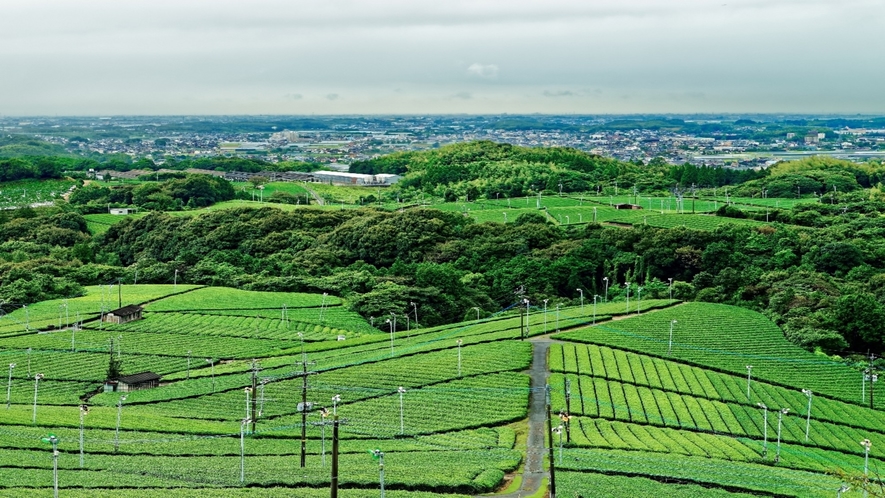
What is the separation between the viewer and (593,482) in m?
39.0

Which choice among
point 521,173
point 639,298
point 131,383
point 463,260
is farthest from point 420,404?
point 521,173

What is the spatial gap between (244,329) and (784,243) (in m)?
54.2

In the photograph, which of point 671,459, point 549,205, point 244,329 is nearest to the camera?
point 671,459

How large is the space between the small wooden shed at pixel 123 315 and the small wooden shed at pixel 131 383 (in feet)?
51.1

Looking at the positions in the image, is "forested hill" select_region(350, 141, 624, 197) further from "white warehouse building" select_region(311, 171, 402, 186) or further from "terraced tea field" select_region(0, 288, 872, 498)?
"terraced tea field" select_region(0, 288, 872, 498)

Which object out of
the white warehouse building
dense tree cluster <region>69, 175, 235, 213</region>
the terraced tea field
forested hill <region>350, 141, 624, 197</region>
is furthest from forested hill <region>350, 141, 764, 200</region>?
the terraced tea field

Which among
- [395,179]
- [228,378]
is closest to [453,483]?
[228,378]

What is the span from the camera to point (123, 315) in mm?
74188

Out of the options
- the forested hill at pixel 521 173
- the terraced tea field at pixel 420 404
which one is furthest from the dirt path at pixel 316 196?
the terraced tea field at pixel 420 404

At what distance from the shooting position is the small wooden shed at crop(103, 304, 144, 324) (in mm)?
74125

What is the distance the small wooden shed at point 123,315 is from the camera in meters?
74.1

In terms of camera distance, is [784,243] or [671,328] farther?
[784,243]

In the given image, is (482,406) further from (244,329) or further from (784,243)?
(784,243)

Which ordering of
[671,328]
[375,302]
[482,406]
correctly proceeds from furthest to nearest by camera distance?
[375,302]
[671,328]
[482,406]
